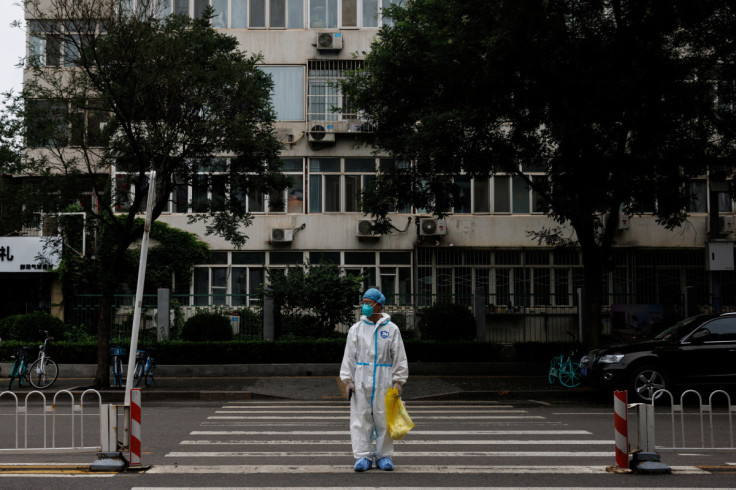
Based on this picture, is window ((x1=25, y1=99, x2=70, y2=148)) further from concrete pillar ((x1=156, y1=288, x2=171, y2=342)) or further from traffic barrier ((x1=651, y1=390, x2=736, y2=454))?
traffic barrier ((x1=651, y1=390, x2=736, y2=454))

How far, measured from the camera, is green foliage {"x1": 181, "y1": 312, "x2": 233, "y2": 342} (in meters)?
22.6

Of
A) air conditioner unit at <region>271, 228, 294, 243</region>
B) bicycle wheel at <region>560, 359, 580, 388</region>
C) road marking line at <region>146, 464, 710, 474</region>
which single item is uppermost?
air conditioner unit at <region>271, 228, 294, 243</region>

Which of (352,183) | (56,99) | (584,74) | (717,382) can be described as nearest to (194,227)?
(352,183)

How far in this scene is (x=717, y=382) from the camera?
15266 mm

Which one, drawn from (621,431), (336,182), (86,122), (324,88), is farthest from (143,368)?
(324,88)

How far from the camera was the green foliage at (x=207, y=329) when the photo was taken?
22.6 m

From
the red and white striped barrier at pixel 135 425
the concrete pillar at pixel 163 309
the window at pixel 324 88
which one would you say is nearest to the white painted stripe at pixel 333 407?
the red and white striped barrier at pixel 135 425

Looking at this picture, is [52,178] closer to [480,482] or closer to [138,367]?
[138,367]

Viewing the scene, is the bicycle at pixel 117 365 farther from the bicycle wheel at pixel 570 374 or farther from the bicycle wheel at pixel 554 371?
the bicycle wheel at pixel 570 374

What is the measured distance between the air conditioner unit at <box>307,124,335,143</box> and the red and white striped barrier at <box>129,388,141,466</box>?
20.0 meters

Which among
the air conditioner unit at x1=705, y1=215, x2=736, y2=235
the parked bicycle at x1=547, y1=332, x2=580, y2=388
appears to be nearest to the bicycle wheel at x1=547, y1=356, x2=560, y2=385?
the parked bicycle at x1=547, y1=332, x2=580, y2=388

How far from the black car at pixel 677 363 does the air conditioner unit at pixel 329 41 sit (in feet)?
52.8

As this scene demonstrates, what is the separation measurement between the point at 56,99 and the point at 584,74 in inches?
435

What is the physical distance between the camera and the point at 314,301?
23141 millimetres
